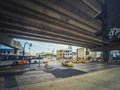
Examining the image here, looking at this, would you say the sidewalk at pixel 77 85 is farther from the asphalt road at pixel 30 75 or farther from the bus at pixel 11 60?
the bus at pixel 11 60

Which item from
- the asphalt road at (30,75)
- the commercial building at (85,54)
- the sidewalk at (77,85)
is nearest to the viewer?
the sidewalk at (77,85)

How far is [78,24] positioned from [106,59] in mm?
42248

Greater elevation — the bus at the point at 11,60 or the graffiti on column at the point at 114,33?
the graffiti on column at the point at 114,33

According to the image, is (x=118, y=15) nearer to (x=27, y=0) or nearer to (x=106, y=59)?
(x=27, y=0)

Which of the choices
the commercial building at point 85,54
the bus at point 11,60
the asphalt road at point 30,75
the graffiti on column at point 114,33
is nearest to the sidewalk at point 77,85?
the asphalt road at point 30,75

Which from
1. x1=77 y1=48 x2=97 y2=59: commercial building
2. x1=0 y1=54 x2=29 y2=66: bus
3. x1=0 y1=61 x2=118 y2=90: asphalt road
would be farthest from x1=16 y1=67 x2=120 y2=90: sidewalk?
x1=77 y1=48 x2=97 y2=59: commercial building

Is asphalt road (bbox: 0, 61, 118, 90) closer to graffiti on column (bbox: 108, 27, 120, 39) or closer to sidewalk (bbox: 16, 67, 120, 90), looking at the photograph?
sidewalk (bbox: 16, 67, 120, 90)

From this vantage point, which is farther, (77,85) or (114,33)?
(77,85)

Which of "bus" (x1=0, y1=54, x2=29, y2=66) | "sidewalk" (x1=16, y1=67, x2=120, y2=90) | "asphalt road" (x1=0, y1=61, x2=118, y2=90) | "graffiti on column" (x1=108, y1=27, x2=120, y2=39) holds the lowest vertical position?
"asphalt road" (x1=0, y1=61, x2=118, y2=90)

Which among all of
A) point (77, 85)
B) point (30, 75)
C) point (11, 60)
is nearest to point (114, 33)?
point (77, 85)

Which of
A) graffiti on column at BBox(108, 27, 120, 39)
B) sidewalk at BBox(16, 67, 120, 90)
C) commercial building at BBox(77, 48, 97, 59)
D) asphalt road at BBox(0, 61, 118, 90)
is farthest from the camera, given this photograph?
commercial building at BBox(77, 48, 97, 59)

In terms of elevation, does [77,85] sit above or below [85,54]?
below

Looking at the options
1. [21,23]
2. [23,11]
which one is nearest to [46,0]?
[23,11]

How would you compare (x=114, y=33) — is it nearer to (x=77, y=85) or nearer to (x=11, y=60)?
(x=77, y=85)
